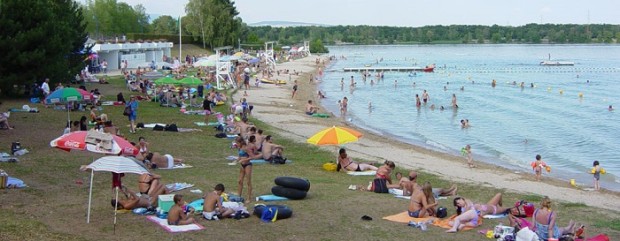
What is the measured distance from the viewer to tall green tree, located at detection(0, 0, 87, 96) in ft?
89.8

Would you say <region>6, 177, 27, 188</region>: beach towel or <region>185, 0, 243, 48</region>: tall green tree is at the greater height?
<region>185, 0, 243, 48</region>: tall green tree

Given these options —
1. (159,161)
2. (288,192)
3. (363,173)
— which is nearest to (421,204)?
(288,192)

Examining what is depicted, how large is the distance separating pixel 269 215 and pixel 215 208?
3.08 feet

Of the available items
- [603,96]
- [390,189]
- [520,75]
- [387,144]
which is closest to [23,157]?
[390,189]

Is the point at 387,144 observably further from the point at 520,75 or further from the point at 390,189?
the point at 520,75

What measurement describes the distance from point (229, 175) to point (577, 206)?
774 cm

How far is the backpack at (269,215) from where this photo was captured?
11766 millimetres

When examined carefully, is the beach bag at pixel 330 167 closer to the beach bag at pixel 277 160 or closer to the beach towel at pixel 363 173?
the beach towel at pixel 363 173

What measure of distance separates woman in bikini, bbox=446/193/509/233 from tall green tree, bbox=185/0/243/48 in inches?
3055

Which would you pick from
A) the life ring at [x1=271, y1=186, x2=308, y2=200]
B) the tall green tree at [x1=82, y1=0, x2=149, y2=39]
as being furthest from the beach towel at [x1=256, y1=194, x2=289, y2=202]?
the tall green tree at [x1=82, y1=0, x2=149, y2=39]

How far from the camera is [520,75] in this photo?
3433 inches

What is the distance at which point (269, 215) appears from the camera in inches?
464

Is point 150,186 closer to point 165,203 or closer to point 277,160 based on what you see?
point 165,203

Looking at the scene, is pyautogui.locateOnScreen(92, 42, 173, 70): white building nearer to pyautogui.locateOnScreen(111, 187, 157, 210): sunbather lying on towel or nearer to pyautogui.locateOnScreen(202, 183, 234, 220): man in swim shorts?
pyautogui.locateOnScreen(111, 187, 157, 210): sunbather lying on towel
